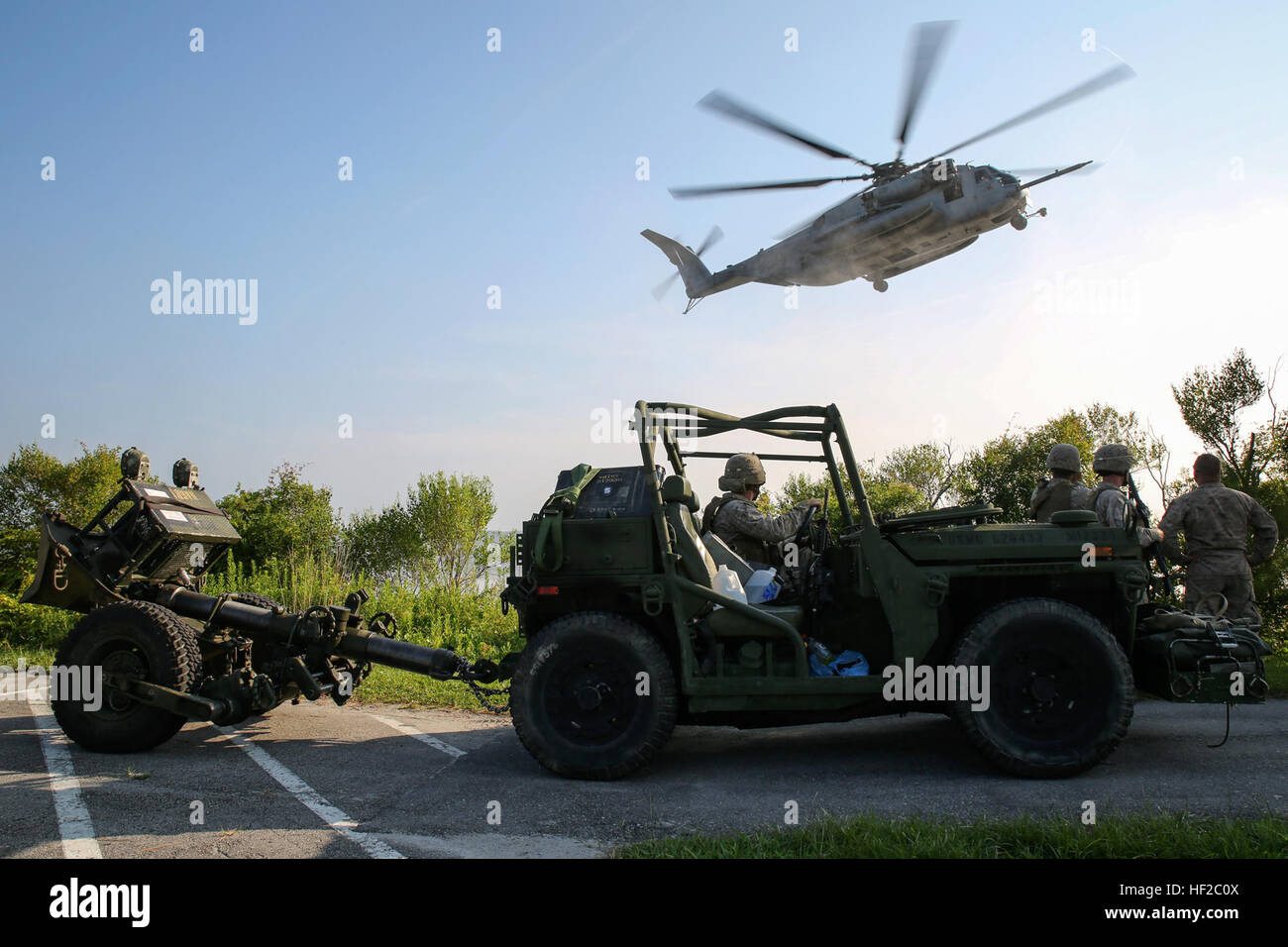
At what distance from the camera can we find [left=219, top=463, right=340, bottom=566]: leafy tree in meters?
22.3

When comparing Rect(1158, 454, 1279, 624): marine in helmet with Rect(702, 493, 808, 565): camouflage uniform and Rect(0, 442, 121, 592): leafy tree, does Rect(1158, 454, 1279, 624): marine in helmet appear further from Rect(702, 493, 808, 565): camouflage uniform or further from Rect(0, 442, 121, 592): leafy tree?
Rect(0, 442, 121, 592): leafy tree

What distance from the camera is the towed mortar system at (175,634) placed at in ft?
21.2

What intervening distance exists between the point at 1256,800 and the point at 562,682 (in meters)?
3.77

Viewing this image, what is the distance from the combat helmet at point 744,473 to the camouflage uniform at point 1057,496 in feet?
7.41

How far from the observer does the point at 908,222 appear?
13953mm

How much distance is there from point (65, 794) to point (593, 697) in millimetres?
3047

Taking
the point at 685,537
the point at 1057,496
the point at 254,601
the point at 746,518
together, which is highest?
the point at 1057,496

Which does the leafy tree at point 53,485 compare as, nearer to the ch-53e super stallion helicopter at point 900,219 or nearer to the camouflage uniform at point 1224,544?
the ch-53e super stallion helicopter at point 900,219

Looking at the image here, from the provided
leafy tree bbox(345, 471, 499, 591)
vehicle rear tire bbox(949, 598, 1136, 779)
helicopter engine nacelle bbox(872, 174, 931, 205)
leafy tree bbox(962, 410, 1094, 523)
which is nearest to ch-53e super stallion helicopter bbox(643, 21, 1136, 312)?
helicopter engine nacelle bbox(872, 174, 931, 205)

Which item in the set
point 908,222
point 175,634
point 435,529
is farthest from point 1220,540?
point 435,529

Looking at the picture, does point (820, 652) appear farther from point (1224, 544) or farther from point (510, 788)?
point (1224, 544)
